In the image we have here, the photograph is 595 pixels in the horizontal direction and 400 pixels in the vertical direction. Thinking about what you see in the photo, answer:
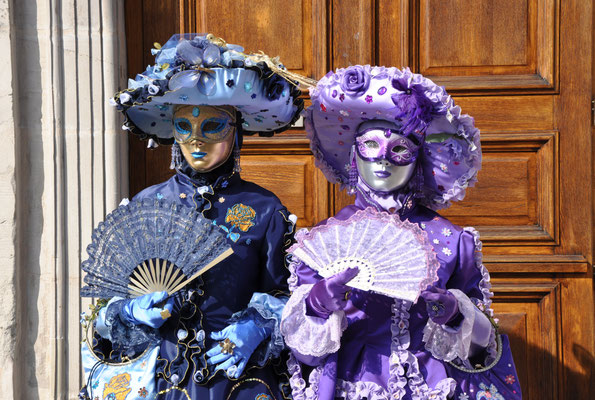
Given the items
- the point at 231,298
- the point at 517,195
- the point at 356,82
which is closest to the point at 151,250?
the point at 231,298

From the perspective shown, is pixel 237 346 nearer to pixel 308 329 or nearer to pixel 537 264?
pixel 308 329

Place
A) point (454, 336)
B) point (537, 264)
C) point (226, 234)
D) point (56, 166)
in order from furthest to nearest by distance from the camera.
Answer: point (537, 264), point (56, 166), point (226, 234), point (454, 336)

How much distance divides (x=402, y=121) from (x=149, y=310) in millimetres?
1041

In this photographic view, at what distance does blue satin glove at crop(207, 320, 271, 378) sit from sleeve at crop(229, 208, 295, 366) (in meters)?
0.03

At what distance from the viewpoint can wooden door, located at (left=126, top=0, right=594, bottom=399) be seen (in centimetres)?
387

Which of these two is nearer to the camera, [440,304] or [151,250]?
[440,304]

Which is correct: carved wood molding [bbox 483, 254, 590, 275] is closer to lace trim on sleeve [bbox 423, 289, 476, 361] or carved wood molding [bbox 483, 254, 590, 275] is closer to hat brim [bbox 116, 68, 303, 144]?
lace trim on sleeve [bbox 423, 289, 476, 361]

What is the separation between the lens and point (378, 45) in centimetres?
398

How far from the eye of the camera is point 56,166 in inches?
145

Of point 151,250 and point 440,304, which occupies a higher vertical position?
point 151,250

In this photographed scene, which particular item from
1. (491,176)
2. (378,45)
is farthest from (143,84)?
(491,176)

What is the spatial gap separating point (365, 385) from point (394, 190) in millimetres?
662

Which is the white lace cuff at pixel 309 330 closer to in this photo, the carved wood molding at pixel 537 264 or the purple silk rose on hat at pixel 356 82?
the purple silk rose on hat at pixel 356 82

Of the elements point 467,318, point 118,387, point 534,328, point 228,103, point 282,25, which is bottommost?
point 534,328
